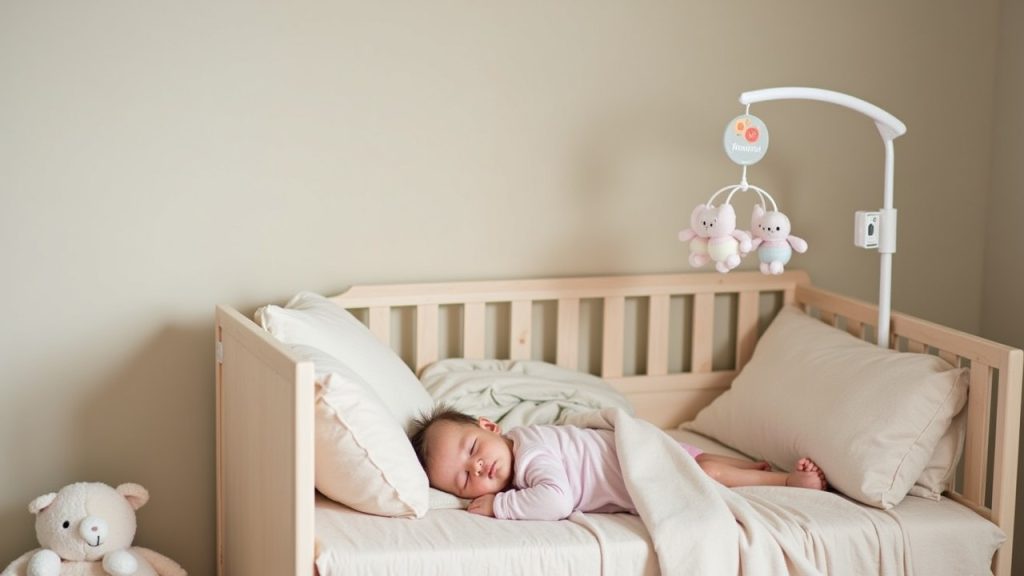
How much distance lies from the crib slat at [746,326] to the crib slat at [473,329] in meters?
0.65

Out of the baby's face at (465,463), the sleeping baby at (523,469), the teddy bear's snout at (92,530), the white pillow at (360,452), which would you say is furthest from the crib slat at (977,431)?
the teddy bear's snout at (92,530)

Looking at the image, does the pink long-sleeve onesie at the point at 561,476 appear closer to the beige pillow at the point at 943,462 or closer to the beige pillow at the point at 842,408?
the beige pillow at the point at 842,408

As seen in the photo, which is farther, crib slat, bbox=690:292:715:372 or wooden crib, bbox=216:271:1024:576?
crib slat, bbox=690:292:715:372

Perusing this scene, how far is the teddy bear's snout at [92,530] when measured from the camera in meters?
2.07

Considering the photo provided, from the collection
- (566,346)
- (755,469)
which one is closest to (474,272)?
(566,346)

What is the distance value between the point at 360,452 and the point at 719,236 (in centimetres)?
91

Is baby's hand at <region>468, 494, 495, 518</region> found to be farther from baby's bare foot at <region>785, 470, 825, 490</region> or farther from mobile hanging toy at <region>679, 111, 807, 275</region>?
mobile hanging toy at <region>679, 111, 807, 275</region>

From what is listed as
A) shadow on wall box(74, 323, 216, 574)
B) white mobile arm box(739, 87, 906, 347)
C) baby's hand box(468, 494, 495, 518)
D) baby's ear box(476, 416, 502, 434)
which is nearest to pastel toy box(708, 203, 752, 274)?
white mobile arm box(739, 87, 906, 347)

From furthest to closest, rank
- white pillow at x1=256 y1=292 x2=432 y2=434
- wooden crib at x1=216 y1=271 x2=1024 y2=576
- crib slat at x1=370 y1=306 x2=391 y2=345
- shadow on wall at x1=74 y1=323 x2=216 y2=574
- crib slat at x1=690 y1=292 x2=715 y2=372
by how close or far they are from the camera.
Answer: crib slat at x1=690 y1=292 x2=715 y2=372 → crib slat at x1=370 y1=306 x2=391 y2=345 → shadow on wall at x1=74 y1=323 x2=216 y2=574 → white pillow at x1=256 y1=292 x2=432 y2=434 → wooden crib at x1=216 y1=271 x2=1024 y2=576

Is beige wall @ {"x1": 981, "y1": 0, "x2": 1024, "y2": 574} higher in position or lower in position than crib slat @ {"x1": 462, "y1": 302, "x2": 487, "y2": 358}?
higher

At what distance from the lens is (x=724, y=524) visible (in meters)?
1.82

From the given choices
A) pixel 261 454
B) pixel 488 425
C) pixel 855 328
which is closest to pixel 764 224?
pixel 855 328

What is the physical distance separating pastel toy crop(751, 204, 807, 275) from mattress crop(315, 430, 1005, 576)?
1.71 ft

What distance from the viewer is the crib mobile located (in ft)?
7.39
